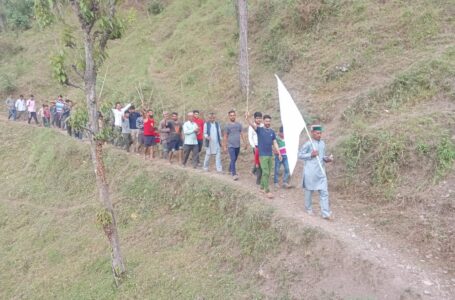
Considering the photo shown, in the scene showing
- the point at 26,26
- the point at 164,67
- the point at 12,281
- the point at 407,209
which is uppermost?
the point at 26,26

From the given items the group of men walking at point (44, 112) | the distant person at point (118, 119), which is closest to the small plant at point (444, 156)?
the distant person at point (118, 119)

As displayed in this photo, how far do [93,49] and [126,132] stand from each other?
5509 millimetres

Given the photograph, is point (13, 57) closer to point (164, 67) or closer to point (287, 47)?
point (164, 67)

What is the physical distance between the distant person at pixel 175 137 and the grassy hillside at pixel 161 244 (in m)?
0.75

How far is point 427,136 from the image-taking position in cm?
862

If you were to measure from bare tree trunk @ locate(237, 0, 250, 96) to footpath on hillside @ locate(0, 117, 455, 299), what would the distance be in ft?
15.5

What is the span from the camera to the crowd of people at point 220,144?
816cm

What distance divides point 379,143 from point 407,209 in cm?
163

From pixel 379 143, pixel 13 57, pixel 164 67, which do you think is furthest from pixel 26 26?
pixel 379 143

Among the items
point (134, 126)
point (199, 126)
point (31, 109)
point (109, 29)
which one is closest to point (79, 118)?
point (109, 29)

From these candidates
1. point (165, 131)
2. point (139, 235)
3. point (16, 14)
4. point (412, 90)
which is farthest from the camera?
point (16, 14)

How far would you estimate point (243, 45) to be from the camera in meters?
13.8

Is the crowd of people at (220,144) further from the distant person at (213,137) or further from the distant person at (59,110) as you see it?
the distant person at (59,110)

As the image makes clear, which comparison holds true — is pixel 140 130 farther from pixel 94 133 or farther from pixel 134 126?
pixel 94 133
